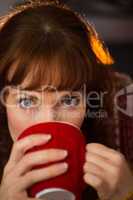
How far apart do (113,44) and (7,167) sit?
26cm

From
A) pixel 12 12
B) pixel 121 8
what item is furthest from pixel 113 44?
pixel 12 12

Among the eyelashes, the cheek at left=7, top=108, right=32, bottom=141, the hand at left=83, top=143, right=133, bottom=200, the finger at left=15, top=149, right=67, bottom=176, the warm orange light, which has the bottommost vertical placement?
the hand at left=83, top=143, right=133, bottom=200

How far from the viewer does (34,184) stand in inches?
23.7

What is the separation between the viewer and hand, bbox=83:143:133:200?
610mm

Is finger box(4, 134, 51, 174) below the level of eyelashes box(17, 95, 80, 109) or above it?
below

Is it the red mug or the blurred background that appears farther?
the blurred background

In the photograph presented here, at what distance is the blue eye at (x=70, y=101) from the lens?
663 mm

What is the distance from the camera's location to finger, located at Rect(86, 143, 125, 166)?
618 mm

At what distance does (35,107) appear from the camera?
66 cm

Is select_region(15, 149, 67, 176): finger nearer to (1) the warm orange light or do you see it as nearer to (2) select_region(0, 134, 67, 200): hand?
(2) select_region(0, 134, 67, 200): hand

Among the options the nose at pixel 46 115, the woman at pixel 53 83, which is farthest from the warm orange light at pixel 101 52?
the nose at pixel 46 115

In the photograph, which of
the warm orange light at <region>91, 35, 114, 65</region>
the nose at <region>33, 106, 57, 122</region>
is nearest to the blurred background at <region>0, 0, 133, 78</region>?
the warm orange light at <region>91, 35, 114, 65</region>

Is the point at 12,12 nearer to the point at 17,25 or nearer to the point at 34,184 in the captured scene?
the point at 17,25

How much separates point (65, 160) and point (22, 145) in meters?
0.06
